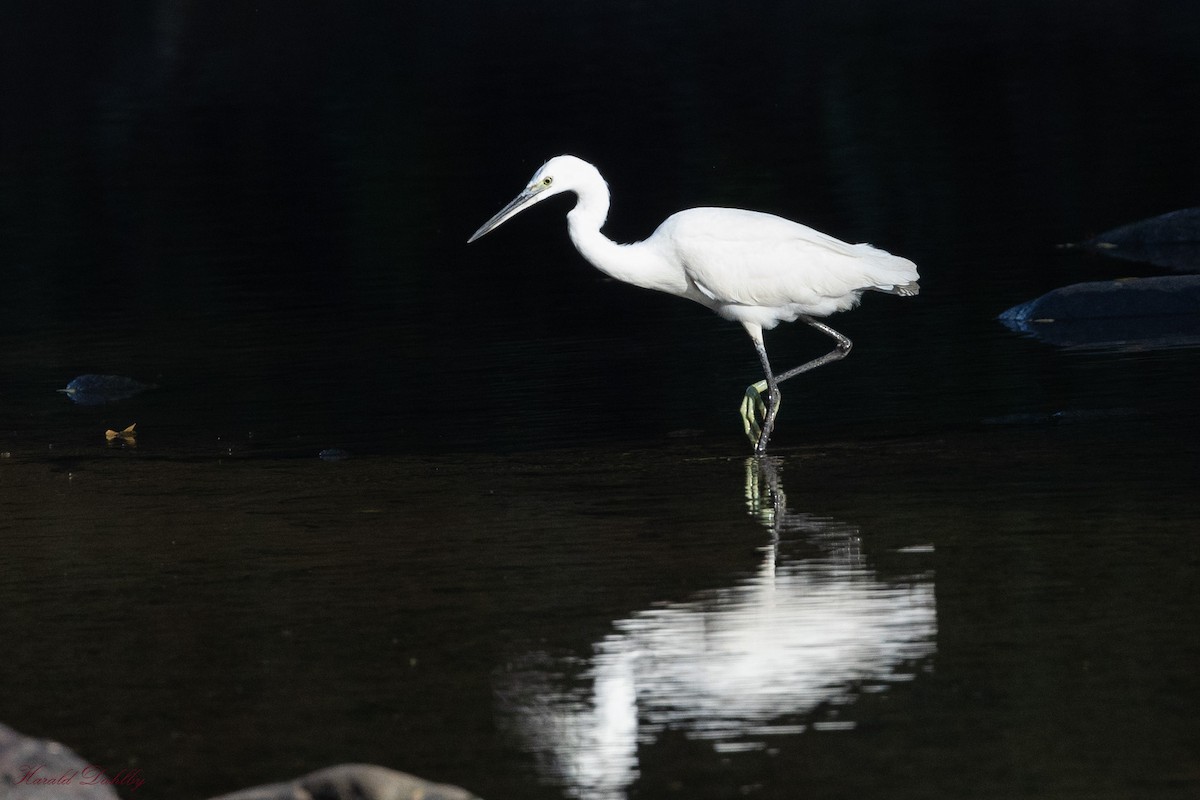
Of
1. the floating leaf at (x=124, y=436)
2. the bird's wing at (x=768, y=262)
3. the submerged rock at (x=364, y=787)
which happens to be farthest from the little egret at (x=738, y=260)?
the submerged rock at (x=364, y=787)

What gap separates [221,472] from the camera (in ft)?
34.0

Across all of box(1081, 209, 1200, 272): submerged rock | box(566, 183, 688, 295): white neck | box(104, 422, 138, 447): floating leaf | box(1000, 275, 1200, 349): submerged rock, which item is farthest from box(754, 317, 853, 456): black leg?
box(1081, 209, 1200, 272): submerged rock

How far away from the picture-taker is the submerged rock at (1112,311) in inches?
495

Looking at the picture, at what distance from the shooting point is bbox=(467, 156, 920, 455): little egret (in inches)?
432

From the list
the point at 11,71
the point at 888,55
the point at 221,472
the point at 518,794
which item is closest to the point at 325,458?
the point at 221,472

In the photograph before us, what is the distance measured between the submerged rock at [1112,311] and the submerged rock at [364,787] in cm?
802

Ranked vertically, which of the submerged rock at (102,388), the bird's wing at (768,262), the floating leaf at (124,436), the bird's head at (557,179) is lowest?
the floating leaf at (124,436)

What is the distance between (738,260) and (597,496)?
216 centimetres

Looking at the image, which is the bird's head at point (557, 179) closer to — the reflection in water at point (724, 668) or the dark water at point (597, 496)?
the dark water at point (597, 496)

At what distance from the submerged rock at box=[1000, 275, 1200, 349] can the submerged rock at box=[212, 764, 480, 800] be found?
802cm

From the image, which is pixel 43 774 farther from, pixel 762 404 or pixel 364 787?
pixel 762 404

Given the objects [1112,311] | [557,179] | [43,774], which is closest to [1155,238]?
[1112,311]

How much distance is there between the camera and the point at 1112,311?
12.9 meters

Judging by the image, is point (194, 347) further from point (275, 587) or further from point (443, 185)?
point (443, 185)
